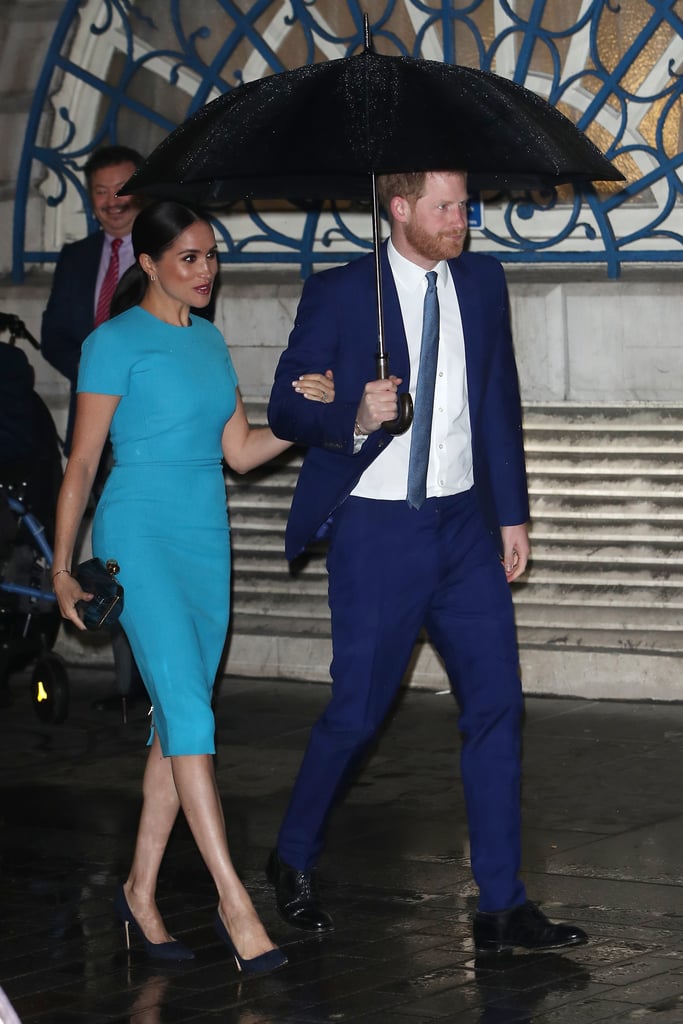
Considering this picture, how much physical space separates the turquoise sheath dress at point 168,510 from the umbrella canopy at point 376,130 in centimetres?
48

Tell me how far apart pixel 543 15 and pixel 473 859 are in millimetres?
5142

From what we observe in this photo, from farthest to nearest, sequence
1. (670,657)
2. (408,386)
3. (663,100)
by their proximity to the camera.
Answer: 1. (663,100)
2. (670,657)
3. (408,386)

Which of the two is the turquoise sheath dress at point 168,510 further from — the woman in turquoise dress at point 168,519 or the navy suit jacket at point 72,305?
the navy suit jacket at point 72,305

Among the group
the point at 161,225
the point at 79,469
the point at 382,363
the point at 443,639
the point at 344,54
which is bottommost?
the point at 443,639

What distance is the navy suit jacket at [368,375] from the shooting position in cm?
545

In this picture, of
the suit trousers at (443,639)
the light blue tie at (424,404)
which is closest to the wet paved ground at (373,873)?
the suit trousers at (443,639)

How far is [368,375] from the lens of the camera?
5508 millimetres

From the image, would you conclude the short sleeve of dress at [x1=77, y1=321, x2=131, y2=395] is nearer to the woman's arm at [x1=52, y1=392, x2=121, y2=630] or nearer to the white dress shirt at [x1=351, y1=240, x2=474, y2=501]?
the woman's arm at [x1=52, y1=392, x2=121, y2=630]

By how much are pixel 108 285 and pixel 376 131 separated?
160 inches

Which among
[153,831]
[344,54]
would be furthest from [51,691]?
[344,54]

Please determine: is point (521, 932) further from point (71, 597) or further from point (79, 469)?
point (79, 469)

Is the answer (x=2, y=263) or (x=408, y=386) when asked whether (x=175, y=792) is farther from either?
(x=2, y=263)

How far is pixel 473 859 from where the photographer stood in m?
5.46

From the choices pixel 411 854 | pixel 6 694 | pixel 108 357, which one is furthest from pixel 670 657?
pixel 108 357
